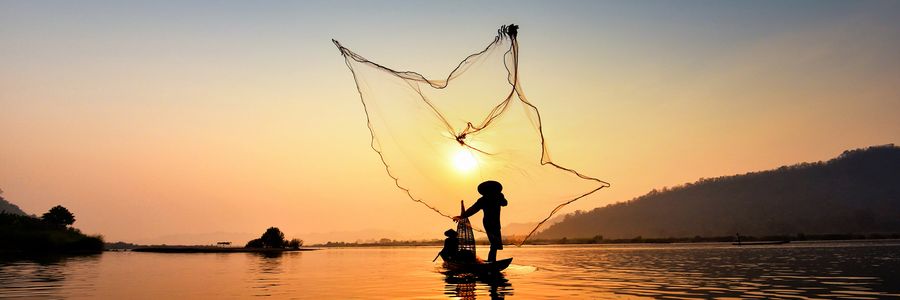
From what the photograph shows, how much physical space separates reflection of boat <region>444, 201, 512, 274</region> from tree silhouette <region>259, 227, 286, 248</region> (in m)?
83.9

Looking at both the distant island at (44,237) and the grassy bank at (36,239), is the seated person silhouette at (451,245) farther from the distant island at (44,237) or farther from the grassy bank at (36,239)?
the grassy bank at (36,239)

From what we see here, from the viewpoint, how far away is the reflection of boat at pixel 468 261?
1169 inches

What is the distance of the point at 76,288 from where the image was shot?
24.9 meters

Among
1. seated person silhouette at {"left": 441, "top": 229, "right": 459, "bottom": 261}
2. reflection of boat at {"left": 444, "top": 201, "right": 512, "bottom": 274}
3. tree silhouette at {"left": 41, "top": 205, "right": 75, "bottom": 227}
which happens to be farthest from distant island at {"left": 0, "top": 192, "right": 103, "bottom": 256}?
reflection of boat at {"left": 444, "top": 201, "right": 512, "bottom": 274}

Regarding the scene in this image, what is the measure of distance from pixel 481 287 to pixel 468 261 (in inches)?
324

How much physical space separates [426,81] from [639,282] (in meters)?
13.7

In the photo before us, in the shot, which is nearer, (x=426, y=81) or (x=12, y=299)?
(x=12, y=299)

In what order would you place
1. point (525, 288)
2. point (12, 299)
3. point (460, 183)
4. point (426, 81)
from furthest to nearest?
point (460, 183)
point (426, 81)
point (525, 288)
point (12, 299)

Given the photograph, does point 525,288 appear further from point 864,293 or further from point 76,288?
point 76,288

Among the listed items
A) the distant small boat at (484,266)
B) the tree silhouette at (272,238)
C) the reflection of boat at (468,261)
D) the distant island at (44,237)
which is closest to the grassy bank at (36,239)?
the distant island at (44,237)

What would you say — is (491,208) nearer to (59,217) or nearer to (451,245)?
(451,245)

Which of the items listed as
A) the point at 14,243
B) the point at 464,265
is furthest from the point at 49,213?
the point at 464,265

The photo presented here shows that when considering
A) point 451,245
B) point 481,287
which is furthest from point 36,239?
point 481,287

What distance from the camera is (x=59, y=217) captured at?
9762 cm
